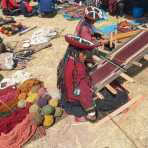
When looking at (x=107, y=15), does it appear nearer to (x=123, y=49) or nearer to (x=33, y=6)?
(x=33, y=6)

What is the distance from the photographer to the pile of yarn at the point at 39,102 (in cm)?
963

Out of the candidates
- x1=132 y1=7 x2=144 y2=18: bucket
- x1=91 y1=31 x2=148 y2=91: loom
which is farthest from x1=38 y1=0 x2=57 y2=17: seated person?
x1=91 y1=31 x2=148 y2=91: loom

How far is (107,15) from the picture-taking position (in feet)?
57.8

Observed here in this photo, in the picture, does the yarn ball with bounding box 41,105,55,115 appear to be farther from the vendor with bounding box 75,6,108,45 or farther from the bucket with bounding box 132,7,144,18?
the bucket with bounding box 132,7,144,18

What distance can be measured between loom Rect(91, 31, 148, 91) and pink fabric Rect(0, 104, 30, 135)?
2.23 metres

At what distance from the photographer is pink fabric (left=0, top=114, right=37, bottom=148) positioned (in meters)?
9.04

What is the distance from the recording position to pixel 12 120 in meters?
9.70

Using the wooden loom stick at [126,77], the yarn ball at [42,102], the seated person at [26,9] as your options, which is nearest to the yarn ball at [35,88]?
the yarn ball at [42,102]

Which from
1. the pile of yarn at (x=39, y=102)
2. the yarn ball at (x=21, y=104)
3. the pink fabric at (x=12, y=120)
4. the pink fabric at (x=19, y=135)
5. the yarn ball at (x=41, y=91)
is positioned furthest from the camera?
the yarn ball at (x=41, y=91)

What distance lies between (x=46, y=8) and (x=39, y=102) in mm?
9324

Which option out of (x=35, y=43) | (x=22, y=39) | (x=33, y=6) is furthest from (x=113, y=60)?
(x=33, y=6)

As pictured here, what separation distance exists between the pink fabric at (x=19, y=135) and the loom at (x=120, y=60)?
2.20m

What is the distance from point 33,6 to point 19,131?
12.0 m

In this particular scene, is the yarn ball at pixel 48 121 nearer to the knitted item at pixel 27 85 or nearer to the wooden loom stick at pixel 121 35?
the knitted item at pixel 27 85
